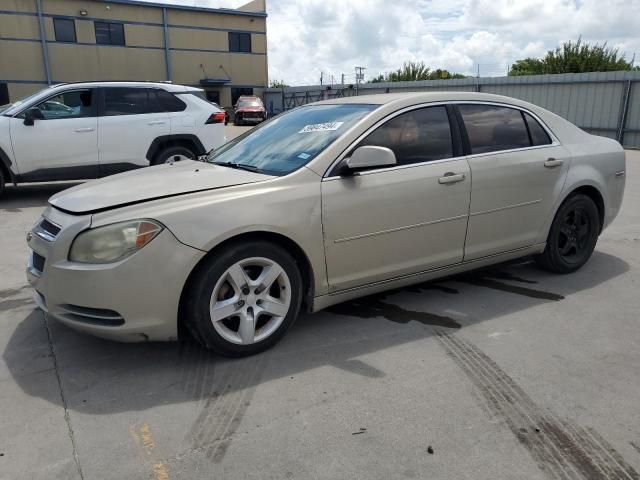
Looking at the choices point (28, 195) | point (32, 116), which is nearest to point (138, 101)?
point (32, 116)

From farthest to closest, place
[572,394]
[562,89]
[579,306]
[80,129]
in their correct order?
1. [562,89]
2. [80,129]
3. [579,306]
4. [572,394]

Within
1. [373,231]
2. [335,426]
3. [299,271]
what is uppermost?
[373,231]

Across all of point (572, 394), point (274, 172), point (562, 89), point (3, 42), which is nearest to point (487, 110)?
point (274, 172)

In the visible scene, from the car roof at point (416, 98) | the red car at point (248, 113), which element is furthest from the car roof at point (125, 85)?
the red car at point (248, 113)

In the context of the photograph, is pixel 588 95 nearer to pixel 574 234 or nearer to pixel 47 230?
pixel 574 234

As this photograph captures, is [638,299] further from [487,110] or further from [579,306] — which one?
[487,110]

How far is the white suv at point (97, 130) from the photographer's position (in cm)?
782

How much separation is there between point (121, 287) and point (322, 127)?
1791mm

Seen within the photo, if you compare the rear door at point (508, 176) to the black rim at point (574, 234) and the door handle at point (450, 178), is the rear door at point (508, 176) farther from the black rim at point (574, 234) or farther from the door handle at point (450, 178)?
the black rim at point (574, 234)

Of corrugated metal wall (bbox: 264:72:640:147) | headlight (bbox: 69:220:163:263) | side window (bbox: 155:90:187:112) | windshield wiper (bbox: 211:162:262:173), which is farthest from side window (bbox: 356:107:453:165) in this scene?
corrugated metal wall (bbox: 264:72:640:147)

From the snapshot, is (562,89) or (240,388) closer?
(240,388)

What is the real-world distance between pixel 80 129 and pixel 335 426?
7010 mm

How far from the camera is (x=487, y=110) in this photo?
4.27 m

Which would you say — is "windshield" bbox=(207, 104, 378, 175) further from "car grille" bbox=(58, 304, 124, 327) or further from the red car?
the red car
